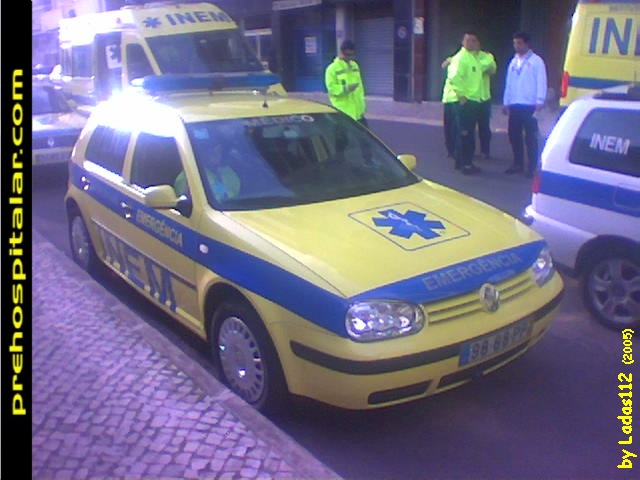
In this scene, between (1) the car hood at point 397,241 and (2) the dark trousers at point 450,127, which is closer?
(1) the car hood at point 397,241

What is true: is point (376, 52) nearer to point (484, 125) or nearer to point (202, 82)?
point (484, 125)

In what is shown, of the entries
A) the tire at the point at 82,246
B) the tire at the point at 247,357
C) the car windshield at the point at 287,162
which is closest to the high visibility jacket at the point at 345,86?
the tire at the point at 82,246

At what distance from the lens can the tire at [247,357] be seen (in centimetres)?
397

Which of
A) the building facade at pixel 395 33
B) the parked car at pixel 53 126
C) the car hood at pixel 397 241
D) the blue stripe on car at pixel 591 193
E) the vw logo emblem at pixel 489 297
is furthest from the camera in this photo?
the building facade at pixel 395 33

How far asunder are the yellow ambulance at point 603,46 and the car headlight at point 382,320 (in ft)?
12.9

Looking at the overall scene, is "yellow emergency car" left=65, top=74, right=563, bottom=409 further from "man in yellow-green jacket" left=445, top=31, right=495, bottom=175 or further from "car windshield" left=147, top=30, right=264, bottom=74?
"car windshield" left=147, top=30, right=264, bottom=74

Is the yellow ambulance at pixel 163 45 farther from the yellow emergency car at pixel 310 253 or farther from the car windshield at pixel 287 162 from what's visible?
the car windshield at pixel 287 162

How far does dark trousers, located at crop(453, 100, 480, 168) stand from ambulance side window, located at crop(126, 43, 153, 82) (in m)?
4.57

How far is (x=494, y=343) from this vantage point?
3.89m

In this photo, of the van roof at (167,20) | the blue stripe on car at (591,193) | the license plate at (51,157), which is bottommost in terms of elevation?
the blue stripe on car at (591,193)

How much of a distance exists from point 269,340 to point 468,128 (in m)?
7.08

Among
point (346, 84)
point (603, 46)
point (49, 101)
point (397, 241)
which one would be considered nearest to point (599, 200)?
point (397, 241)

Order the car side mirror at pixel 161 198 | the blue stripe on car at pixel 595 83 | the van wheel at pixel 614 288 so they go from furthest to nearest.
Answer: the blue stripe on car at pixel 595 83, the van wheel at pixel 614 288, the car side mirror at pixel 161 198

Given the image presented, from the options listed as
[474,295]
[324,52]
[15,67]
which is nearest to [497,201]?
[474,295]
